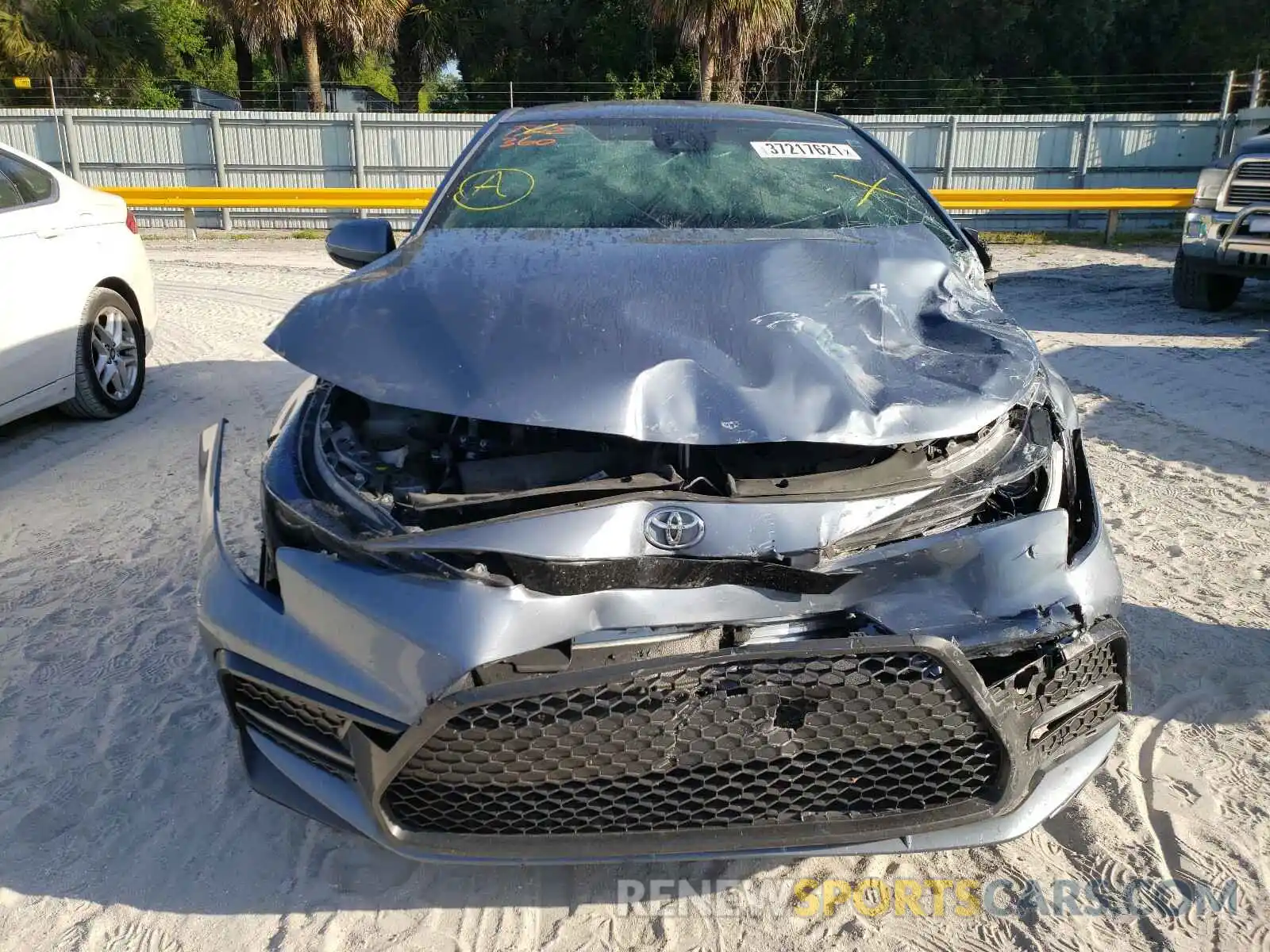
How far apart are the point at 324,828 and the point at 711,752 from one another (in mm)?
1088

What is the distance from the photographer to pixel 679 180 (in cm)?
340

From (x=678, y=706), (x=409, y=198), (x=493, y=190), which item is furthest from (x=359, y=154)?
(x=678, y=706)

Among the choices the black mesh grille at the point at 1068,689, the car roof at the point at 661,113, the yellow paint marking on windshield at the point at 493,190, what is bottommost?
the black mesh grille at the point at 1068,689

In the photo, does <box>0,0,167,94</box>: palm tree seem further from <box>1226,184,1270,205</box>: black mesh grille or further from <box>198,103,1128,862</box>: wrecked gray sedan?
<box>198,103,1128,862</box>: wrecked gray sedan

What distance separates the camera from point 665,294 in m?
2.44

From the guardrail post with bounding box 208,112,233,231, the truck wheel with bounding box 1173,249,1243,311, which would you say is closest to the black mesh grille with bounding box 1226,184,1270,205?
the truck wheel with bounding box 1173,249,1243,311

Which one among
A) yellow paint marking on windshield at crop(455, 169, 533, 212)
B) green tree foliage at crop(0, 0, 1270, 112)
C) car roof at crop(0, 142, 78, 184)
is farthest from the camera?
green tree foliage at crop(0, 0, 1270, 112)

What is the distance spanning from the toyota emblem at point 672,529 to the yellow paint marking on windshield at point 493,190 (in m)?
1.76

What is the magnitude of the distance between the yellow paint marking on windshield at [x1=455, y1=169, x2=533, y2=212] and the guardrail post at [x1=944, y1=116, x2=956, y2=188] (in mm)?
14022

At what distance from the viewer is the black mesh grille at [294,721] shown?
1.88m

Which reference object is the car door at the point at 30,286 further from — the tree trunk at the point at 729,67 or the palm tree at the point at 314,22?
the palm tree at the point at 314,22

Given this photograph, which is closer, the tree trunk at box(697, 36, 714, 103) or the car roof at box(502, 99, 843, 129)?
the car roof at box(502, 99, 843, 129)

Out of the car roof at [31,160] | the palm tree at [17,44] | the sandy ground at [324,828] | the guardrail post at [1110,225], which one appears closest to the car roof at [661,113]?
the sandy ground at [324,828]

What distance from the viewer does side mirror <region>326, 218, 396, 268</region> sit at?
3484 mm
